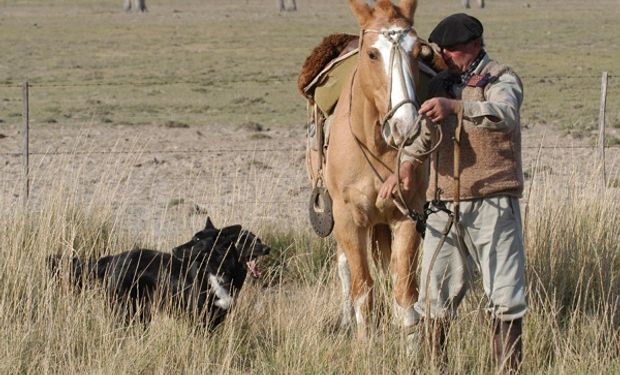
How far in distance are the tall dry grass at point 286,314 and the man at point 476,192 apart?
30 centimetres

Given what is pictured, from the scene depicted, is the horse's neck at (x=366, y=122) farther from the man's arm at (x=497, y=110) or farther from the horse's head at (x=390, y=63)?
the man's arm at (x=497, y=110)

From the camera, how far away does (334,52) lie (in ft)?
26.5

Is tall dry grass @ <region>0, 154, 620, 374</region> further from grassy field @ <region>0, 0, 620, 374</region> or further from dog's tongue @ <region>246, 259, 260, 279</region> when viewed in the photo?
dog's tongue @ <region>246, 259, 260, 279</region>

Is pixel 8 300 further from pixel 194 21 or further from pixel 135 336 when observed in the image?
pixel 194 21

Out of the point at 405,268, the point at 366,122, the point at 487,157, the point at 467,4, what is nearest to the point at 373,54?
the point at 366,122

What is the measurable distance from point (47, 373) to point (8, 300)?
1140 mm

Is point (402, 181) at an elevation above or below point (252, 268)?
above

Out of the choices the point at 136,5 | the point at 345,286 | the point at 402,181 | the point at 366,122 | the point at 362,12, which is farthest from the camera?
the point at 136,5

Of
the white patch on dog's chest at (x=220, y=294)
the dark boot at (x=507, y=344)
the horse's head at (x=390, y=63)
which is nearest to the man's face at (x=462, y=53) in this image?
the horse's head at (x=390, y=63)

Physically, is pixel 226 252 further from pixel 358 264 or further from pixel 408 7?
pixel 408 7

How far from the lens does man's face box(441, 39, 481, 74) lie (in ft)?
18.9

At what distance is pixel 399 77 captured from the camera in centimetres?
575

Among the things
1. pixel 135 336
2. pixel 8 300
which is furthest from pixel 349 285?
pixel 8 300

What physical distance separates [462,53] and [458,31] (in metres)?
0.14
